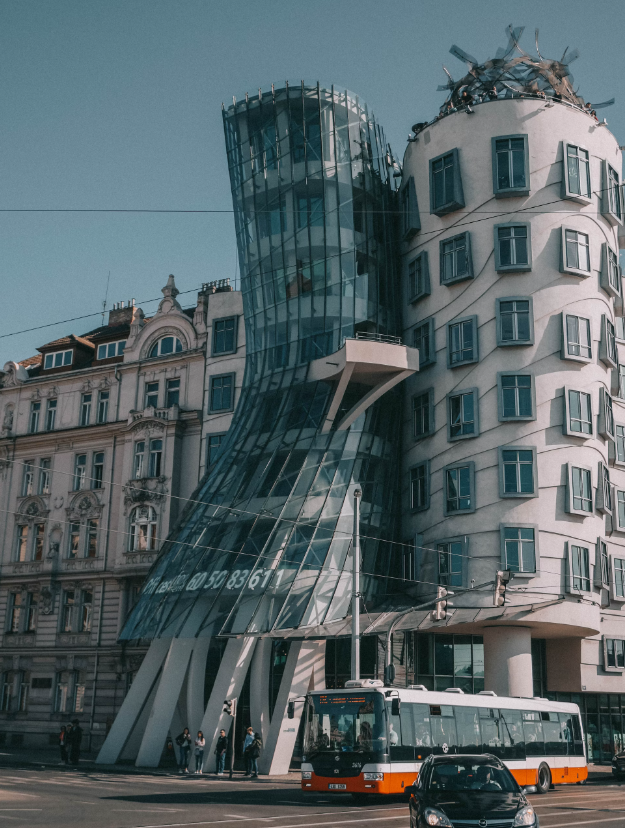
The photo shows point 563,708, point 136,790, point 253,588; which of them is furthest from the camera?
point 253,588

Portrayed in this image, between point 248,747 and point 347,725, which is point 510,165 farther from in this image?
point 347,725

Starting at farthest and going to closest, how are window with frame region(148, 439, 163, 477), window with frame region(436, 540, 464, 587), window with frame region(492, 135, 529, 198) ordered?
window with frame region(148, 439, 163, 477) → window with frame region(492, 135, 529, 198) → window with frame region(436, 540, 464, 587)

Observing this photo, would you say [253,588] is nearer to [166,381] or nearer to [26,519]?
[166,381]

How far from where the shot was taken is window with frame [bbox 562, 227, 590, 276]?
1740 inches

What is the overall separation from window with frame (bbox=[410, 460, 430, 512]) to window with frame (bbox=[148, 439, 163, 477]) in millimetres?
15157

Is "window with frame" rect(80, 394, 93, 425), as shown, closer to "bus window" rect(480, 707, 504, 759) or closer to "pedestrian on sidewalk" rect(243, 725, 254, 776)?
"pedestrian on sidewalk" rect(243, 725, 254, 776)

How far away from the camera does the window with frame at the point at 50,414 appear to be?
5959 cm

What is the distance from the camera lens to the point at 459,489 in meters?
43.5

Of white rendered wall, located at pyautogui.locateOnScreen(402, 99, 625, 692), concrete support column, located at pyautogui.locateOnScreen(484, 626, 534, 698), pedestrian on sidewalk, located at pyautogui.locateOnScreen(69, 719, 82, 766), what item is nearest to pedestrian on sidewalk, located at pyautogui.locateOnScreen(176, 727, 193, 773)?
pedestrian on sidewalk, located at pyautogui.locateOnScreen(69, 719, 82, 766)

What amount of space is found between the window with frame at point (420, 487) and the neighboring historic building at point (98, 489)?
1130 cm

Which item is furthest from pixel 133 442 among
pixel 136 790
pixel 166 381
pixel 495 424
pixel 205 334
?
pixel 136 790

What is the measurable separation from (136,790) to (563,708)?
14793 millimetres

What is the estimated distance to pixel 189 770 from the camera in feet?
121

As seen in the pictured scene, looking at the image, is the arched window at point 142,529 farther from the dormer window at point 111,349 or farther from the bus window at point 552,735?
the bus window at point 552,735
